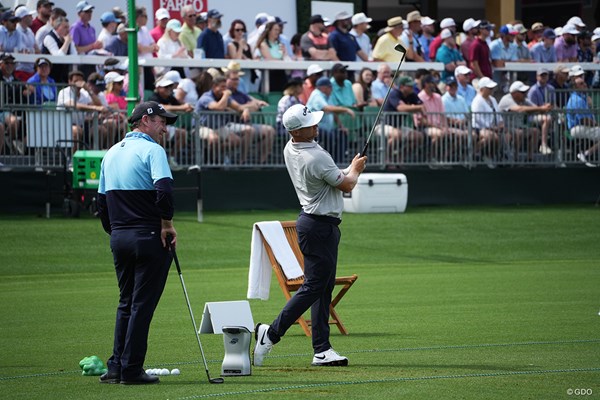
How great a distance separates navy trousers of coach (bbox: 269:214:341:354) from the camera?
34.2 ft

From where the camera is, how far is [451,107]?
26.5 metres

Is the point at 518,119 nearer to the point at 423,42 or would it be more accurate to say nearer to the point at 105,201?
the point at 423,42

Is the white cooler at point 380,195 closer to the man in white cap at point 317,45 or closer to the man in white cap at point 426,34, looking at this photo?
the man in white cap at point 317,45

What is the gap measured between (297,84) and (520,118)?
197 inches

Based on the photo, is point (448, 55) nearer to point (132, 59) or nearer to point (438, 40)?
point (438, 40)

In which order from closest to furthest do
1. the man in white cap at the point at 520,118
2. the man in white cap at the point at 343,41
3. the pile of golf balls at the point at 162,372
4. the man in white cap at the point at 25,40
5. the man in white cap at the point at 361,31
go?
the pile of golf balls at the point at 162,372
the man in white cap at the point at 25,40
the man in white cap at the point at 520,118
the man in white cap at the point at 343,41
the man in white cap at the point at 361,31

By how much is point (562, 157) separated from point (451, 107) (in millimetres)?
2803

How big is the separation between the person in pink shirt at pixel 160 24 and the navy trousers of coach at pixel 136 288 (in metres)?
17.3

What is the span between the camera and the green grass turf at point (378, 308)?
30.8 ft

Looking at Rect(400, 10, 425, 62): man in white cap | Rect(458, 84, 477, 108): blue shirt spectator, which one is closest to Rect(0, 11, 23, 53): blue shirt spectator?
Rect(400, 10, 425, 62): man in white cap

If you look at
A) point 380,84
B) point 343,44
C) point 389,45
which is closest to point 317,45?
point 343,44

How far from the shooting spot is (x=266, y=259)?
1251 centimetres

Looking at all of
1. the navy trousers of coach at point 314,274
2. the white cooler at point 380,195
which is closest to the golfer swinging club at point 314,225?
the navy trousers of coach at point 314,274

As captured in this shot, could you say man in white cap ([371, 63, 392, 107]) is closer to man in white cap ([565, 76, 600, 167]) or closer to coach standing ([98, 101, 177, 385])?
man in white cap ([565, 76, 600, 167])
